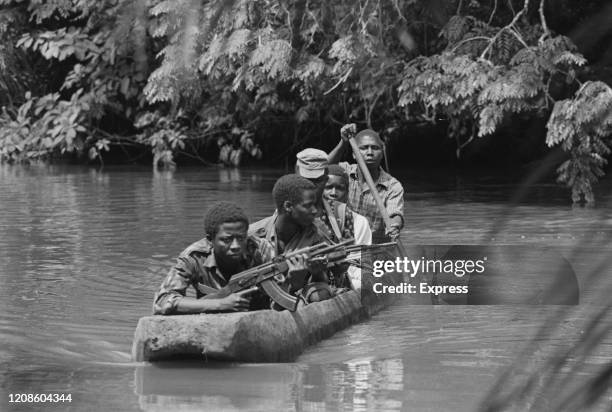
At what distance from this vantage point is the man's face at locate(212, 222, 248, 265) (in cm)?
682

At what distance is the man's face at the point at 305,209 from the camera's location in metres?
7.70

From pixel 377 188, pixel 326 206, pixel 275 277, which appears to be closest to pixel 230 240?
pixel 275 277

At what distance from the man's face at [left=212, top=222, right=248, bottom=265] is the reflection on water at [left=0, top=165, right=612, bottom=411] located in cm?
67

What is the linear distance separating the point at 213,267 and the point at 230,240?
24 centimetres

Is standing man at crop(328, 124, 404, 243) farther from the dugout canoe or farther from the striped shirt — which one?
the dugout canoe

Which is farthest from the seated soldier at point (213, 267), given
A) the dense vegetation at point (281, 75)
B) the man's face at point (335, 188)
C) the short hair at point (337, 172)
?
the short hair at point (337, 172)

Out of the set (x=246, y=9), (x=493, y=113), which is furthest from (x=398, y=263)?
(x=246, y=9)

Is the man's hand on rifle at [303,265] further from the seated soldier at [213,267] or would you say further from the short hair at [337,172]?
the short hair at [337,172]

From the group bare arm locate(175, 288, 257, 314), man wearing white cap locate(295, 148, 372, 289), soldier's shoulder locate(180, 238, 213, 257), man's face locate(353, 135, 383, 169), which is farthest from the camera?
man's face locate(353, 135, 383, 169)

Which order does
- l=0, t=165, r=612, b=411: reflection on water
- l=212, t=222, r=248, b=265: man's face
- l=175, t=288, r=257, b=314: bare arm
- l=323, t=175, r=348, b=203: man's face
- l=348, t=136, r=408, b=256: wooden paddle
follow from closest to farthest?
l=0, t=165, r=612, b=411: reflection on water, l=175, t=288, r=257, b=314: bare arm, l=212, t=222, r=248, b=265: man's face, l=323, t=175, r=348, b=203: man's face, l=348, t=136, r=408, b=256: wooden paddle

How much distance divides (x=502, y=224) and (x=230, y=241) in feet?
19.0

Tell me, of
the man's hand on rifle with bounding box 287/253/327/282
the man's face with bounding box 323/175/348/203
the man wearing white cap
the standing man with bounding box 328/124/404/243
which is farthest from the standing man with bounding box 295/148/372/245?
the standing man with bounding box 328/124/404/243

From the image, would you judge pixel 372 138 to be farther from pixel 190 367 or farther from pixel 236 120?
pixel 236 120

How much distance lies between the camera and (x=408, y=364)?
23.0 ft
